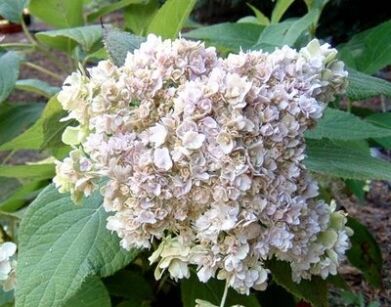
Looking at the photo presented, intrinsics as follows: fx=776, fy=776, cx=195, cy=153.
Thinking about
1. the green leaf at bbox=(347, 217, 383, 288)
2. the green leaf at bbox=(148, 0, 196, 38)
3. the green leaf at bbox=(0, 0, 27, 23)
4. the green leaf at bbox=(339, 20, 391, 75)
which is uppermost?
the green leaf at bbox=(148, 0, 196, 38)

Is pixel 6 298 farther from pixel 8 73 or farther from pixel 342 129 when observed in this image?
pixel 342 129

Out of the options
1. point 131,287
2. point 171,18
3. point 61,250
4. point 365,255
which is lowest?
point 365,255

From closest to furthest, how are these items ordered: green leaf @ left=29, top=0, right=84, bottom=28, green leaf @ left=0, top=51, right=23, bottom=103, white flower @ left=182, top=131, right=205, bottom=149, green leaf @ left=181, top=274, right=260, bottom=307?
white flower @ left=182, top=131, right=205, bottom=149 < green leaf @ left=181, top=274, right=260, bottom=307 < green leaf @ left=0, top=51, right=23, bottom=103 < green leaf @ left=29, top=0, right=84, bottom=28

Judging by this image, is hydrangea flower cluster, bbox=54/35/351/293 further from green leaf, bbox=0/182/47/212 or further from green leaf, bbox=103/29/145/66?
green leaf, bbox=0/182/47/212

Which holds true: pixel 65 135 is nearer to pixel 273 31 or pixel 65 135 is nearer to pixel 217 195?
pixel 217 195

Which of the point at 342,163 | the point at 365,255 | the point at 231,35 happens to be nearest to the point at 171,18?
the point at 231,35

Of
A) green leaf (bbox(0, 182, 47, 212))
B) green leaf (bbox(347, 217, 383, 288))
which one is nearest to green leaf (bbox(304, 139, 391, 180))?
green leaf (bbox(347, 217, 383, 288))
